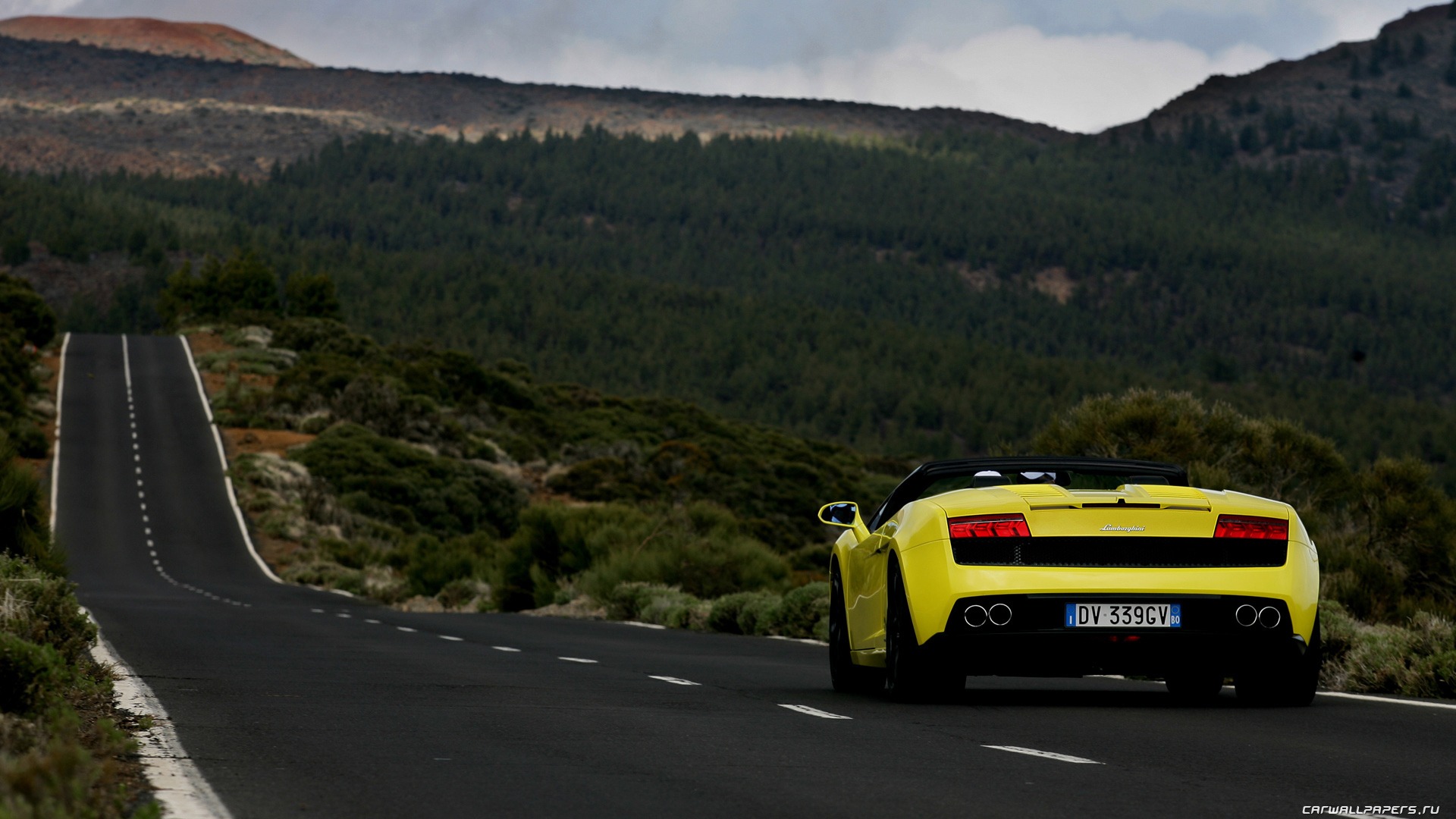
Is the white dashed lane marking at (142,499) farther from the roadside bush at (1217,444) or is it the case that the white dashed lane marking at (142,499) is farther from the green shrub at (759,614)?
the roadside bush at (1217,444)

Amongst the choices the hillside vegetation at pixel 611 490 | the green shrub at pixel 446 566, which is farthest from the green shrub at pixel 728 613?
the green shrub at pixel 446 566

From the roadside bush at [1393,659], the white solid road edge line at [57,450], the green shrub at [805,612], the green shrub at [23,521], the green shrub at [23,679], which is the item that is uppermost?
the green shrub at [23,679]

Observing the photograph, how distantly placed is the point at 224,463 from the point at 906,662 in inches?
2969

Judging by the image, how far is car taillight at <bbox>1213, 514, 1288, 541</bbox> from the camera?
9852 millimetres

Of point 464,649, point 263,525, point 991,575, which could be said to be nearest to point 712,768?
point 991,575

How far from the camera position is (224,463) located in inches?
3238

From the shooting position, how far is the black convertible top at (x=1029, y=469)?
35.9 feet

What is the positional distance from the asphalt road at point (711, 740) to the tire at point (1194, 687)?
163mm

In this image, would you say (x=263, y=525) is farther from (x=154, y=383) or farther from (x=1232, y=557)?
(x=1232, y=557)

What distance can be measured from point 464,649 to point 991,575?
897 cm

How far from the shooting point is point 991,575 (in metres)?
9.70

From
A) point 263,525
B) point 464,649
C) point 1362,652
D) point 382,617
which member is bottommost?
point 263,525

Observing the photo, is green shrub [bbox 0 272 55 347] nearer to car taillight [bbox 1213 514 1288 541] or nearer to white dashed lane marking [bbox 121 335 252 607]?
white dashed lane marking [bbox 121 335 252 607]

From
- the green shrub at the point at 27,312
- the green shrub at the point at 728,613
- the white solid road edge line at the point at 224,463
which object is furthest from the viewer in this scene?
the green shrub at the point at 27,312
